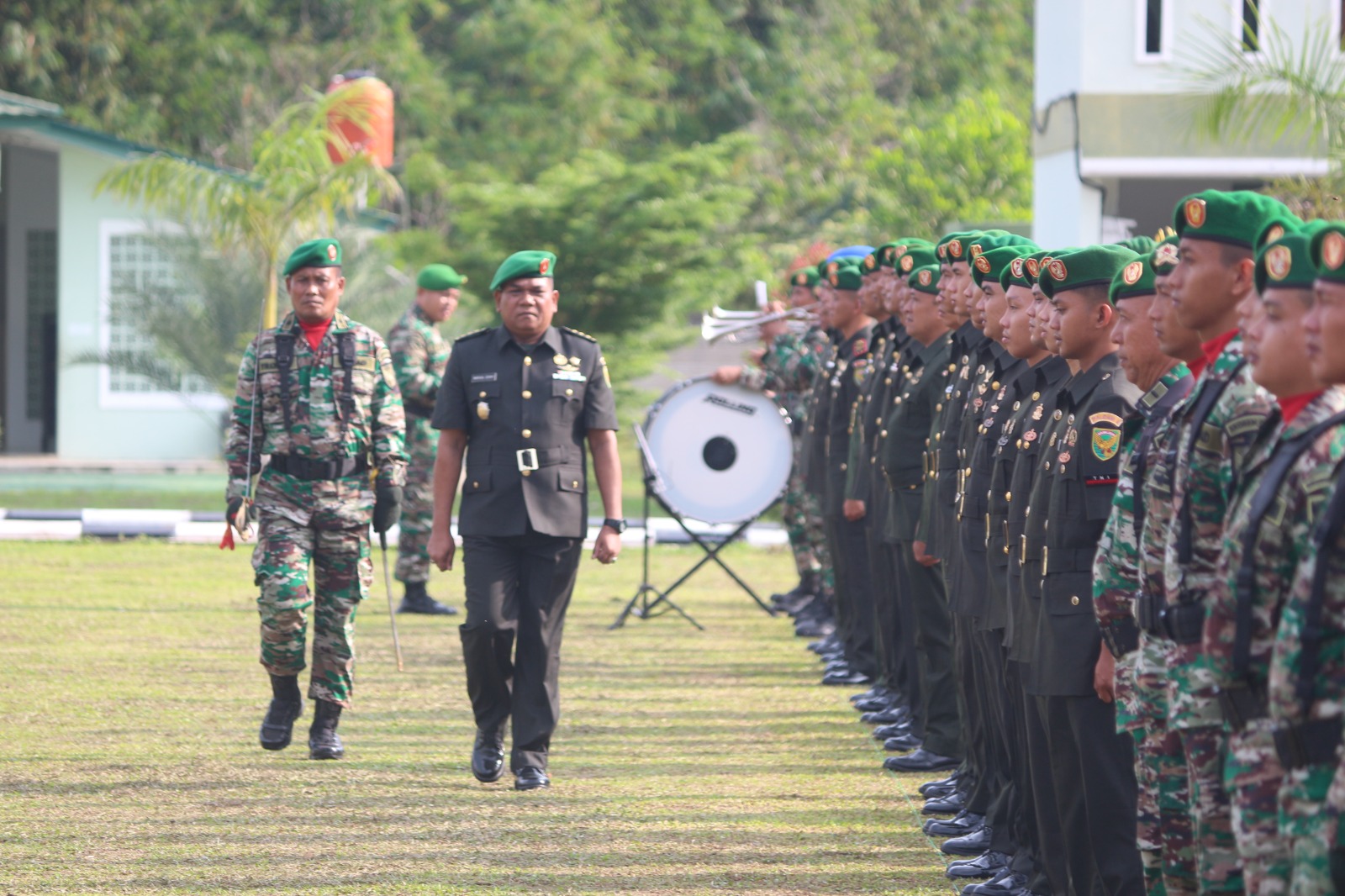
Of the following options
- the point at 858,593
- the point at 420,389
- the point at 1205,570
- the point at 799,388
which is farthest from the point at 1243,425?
the point at 420,389

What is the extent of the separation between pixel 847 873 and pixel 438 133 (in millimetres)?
33638

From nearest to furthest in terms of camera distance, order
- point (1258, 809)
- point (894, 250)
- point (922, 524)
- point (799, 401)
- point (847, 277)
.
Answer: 1. point (1258, 809)
2. point (922, 524)
3. point (894, 250)
4. point (847, 277)
5. point (799, 401)

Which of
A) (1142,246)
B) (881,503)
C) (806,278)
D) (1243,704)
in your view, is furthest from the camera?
(806,278)

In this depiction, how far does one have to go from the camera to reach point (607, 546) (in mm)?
7473

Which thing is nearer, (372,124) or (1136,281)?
(1136,281)

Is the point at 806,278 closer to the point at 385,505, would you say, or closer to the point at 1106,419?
the point at 385,505

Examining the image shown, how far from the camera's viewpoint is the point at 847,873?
6.05m

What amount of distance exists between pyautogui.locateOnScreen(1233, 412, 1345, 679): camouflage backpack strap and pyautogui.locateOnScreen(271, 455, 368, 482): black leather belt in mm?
5030

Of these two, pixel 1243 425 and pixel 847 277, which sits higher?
pixel 847 277

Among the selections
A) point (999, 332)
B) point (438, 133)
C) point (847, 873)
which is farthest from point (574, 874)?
point (438, 133)

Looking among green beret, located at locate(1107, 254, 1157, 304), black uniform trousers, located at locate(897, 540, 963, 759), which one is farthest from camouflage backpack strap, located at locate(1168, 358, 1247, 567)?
black uniform trousers, located at locate(897, 540, 963, 759)

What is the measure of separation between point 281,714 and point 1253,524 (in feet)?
18.1

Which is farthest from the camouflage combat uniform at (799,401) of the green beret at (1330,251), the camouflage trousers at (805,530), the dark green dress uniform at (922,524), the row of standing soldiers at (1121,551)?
the green beret at (1330,251)

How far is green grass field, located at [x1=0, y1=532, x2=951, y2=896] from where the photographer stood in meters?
6.03
